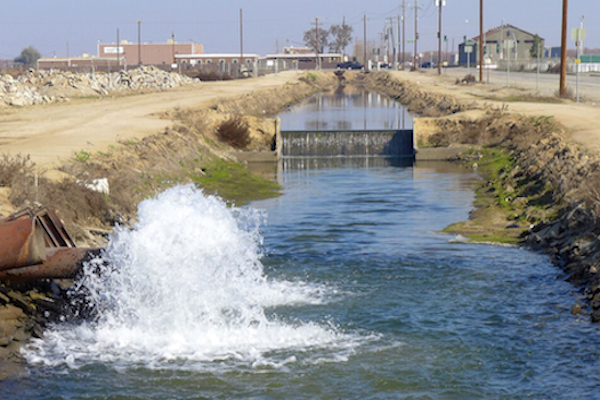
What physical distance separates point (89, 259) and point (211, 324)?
1841 mm

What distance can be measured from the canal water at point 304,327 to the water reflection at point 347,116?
99.2ft

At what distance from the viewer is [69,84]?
65812 millimetres

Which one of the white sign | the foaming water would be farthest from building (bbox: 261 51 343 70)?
the foaming water

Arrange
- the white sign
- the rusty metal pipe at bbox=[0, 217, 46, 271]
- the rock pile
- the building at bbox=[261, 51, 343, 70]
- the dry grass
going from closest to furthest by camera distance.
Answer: the rusty metal pipe at bbox=[0, 217, 46, 271]
the dry grass
the white sign
the rock pile
the building at bbox=[261, 51, 343, 70]

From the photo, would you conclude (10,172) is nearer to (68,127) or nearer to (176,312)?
(176,312)

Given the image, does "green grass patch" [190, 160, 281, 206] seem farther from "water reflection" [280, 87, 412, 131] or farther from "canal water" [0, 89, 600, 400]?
"water reflection" [280, 87, 412, 131]

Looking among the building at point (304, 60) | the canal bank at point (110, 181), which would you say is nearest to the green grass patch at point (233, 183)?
the canal bank at point (110, 181)

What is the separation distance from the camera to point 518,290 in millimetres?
13062

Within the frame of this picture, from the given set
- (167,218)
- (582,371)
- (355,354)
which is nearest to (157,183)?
(167,218)

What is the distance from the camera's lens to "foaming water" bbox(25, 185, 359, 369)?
33.1 feet

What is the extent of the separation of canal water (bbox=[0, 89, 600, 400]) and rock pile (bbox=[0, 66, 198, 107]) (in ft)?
130

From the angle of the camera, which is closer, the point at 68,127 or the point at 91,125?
the point at 68,127

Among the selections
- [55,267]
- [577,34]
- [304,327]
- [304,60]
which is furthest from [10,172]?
[304,60]

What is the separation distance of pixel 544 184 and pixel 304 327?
40.1 feet
